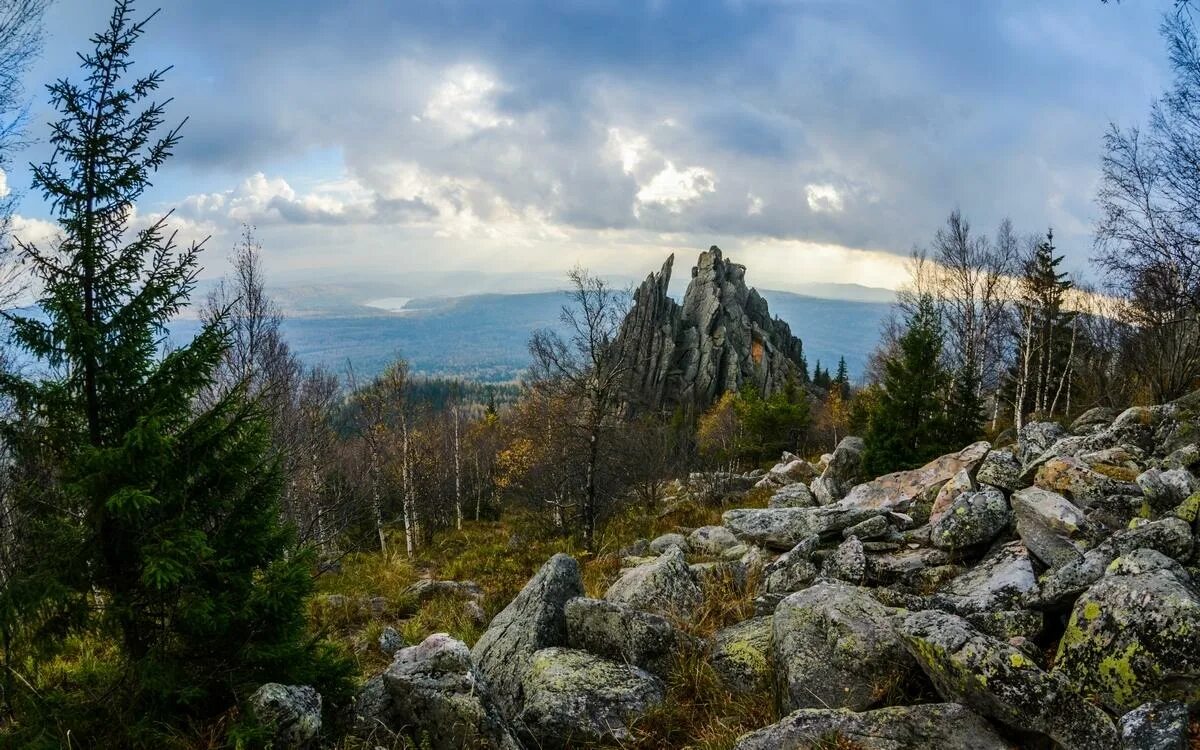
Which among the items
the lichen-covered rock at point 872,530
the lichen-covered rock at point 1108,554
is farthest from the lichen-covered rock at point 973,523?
the lichen-covered rock at point 1108,554

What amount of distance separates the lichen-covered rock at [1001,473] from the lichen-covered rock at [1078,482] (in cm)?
30

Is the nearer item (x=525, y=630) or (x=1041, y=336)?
(x=525, y=630)

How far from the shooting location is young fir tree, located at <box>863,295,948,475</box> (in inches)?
807

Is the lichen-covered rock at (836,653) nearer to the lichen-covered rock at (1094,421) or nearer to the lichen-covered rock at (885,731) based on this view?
the lichen-covered rock at (885,731)

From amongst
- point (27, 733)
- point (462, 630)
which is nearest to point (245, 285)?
point (462, 630)

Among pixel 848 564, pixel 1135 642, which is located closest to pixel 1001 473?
pixel 848 564

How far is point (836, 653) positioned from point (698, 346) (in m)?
89.8

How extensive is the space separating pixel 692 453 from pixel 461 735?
45.8m

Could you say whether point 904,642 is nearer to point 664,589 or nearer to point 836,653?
point 836,653

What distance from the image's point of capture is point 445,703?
13.5ft

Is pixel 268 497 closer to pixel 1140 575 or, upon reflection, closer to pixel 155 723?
pixel 155 723

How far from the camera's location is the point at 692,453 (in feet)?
160

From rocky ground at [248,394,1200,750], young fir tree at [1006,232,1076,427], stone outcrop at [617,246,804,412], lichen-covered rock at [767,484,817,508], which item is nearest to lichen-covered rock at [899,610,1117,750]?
rocky ground at [248,394,1200,750]

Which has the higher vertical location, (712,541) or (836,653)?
(836,653)
